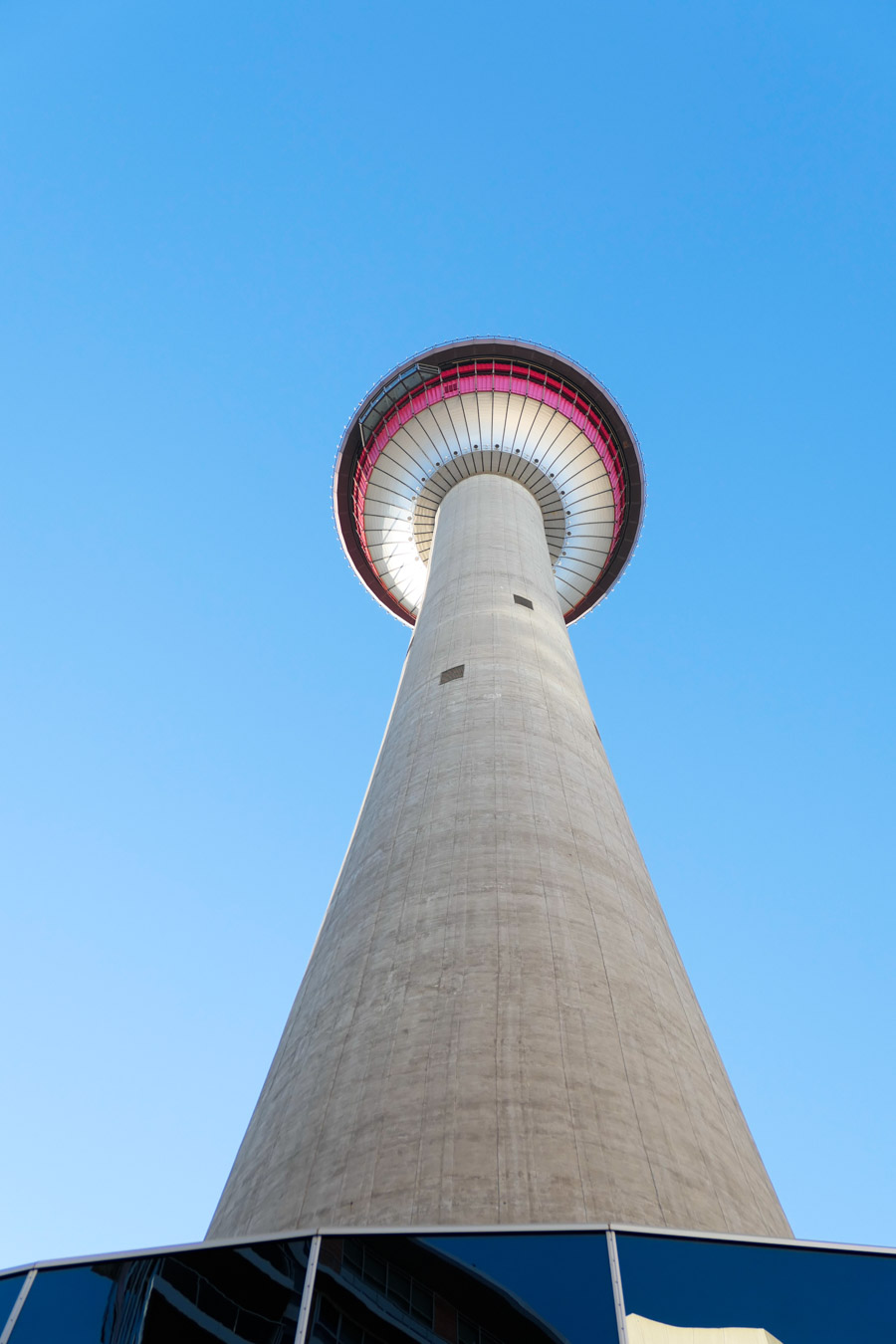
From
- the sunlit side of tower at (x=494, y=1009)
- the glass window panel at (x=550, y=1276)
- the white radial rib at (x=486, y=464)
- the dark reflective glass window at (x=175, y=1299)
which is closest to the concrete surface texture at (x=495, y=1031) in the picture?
the sunlit side of tower at (x=494, y=1009)

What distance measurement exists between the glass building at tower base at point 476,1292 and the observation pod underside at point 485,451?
97.2ft

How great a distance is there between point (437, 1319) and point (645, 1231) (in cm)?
141

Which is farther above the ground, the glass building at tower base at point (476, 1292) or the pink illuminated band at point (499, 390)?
the pink illuminated band at point (499, 390)

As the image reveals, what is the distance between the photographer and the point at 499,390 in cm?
3444

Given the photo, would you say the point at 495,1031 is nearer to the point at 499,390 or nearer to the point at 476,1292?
the point at 476,1292

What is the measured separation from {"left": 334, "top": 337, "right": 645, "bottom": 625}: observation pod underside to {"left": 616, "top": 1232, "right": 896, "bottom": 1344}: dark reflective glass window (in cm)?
2966

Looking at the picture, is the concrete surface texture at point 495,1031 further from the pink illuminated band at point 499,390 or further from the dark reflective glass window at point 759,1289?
the pink illuminated band at point 499,390

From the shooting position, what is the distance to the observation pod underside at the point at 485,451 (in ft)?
113

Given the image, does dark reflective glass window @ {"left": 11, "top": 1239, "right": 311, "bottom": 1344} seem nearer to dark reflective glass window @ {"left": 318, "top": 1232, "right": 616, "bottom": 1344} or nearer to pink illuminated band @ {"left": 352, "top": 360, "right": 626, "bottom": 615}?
dark reflective glass window @ {"left": 318, "top": 1232, "right": 616, "bottom": 1344}

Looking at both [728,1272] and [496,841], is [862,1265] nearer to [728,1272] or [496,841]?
[728,1272]

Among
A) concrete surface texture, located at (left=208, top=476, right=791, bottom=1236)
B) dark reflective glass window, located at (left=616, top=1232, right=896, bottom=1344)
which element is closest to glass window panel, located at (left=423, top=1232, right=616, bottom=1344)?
dark reflective glass window, located at (left=616, top=1232, right=896, bottom=1344)

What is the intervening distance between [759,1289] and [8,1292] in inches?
193

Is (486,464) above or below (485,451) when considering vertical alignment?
below

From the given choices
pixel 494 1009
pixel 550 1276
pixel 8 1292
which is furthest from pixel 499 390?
pixel 8 1292
